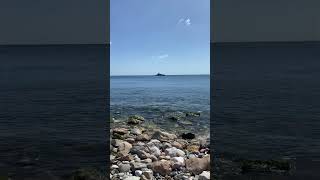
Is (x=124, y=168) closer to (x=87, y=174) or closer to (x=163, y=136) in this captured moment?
(x=87, y=174)

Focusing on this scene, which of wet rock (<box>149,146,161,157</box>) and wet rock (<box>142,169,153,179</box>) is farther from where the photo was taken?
wet rock (<box>149,146,161,157</box>)

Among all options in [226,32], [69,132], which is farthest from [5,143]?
[226,32]

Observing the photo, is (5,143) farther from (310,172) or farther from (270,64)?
(270,64)

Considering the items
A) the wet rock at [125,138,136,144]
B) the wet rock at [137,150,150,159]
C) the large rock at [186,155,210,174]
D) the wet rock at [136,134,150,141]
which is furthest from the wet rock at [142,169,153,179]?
the wet rock at [136,134,150,141]

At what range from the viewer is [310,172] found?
248 inches

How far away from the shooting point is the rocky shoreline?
6469 mm

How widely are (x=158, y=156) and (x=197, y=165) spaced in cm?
107

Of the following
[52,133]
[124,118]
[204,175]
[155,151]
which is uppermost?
[52,133]

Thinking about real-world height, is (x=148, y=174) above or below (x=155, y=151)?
below

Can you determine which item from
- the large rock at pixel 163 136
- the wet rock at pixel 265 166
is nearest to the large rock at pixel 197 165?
the wet rock at pixel 265 166

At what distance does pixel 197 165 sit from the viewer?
665cm

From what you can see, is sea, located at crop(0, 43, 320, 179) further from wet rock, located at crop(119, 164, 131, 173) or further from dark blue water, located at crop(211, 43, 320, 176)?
wet rock, located at crop(119, 164, 131, 173)

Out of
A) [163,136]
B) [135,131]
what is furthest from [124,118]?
[163,136]

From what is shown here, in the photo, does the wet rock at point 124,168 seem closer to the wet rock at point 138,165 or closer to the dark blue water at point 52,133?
the wet rock at point 138,165
